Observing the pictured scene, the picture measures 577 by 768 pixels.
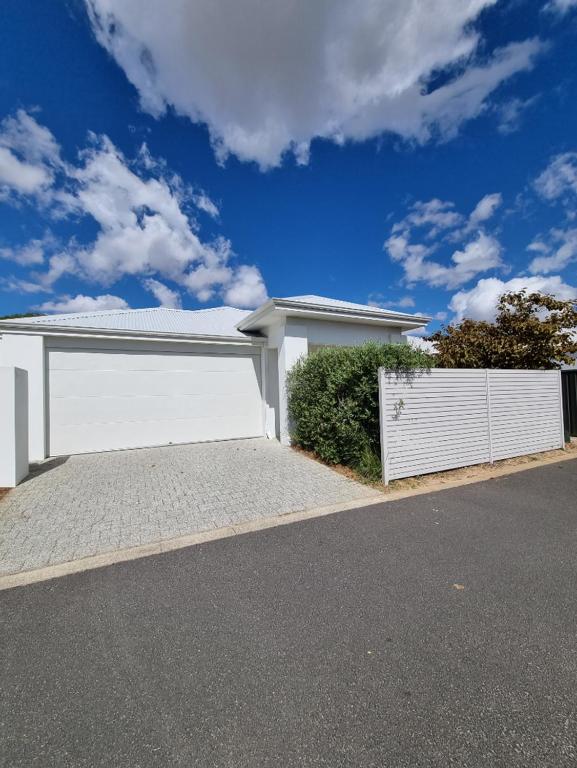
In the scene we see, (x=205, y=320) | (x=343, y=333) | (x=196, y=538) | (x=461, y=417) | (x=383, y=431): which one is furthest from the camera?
(x=205, y=320)

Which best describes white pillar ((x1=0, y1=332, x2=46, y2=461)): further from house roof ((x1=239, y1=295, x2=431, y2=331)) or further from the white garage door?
house roof ((x1=239, y1=295, x2=431, y2=331))

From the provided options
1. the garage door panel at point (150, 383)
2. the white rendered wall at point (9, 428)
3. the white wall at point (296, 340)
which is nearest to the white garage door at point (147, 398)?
the garage door panel at point (150, 383)

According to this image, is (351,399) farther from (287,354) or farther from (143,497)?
(143,497)

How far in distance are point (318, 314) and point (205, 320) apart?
4363 millimetres

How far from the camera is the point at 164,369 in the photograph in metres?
9.20

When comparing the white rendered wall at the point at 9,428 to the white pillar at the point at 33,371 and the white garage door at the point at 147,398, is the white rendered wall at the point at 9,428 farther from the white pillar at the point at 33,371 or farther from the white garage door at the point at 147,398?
the white garage door at the point at 147,398

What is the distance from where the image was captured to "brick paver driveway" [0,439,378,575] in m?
3.97

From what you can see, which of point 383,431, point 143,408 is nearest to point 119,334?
point 143,408

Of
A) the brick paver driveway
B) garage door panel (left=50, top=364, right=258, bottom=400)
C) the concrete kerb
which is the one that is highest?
garage door panel (left=50, top=364, right=258, bottom=400)

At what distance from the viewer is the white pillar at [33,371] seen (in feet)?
25.2

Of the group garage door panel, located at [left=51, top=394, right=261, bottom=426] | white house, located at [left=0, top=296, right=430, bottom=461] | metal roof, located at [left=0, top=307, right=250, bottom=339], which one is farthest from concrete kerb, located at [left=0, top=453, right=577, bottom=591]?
metal roof, located at [left=0, top=307, right=250, bottom=339]

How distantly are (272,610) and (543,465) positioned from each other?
704cm

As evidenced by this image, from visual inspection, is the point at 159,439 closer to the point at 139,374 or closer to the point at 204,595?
the point at 139,374

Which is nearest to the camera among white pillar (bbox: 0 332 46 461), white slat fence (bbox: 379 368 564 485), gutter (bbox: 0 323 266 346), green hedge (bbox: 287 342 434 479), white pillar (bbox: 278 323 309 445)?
white slat fence (bbox: 379 368 564 485)
